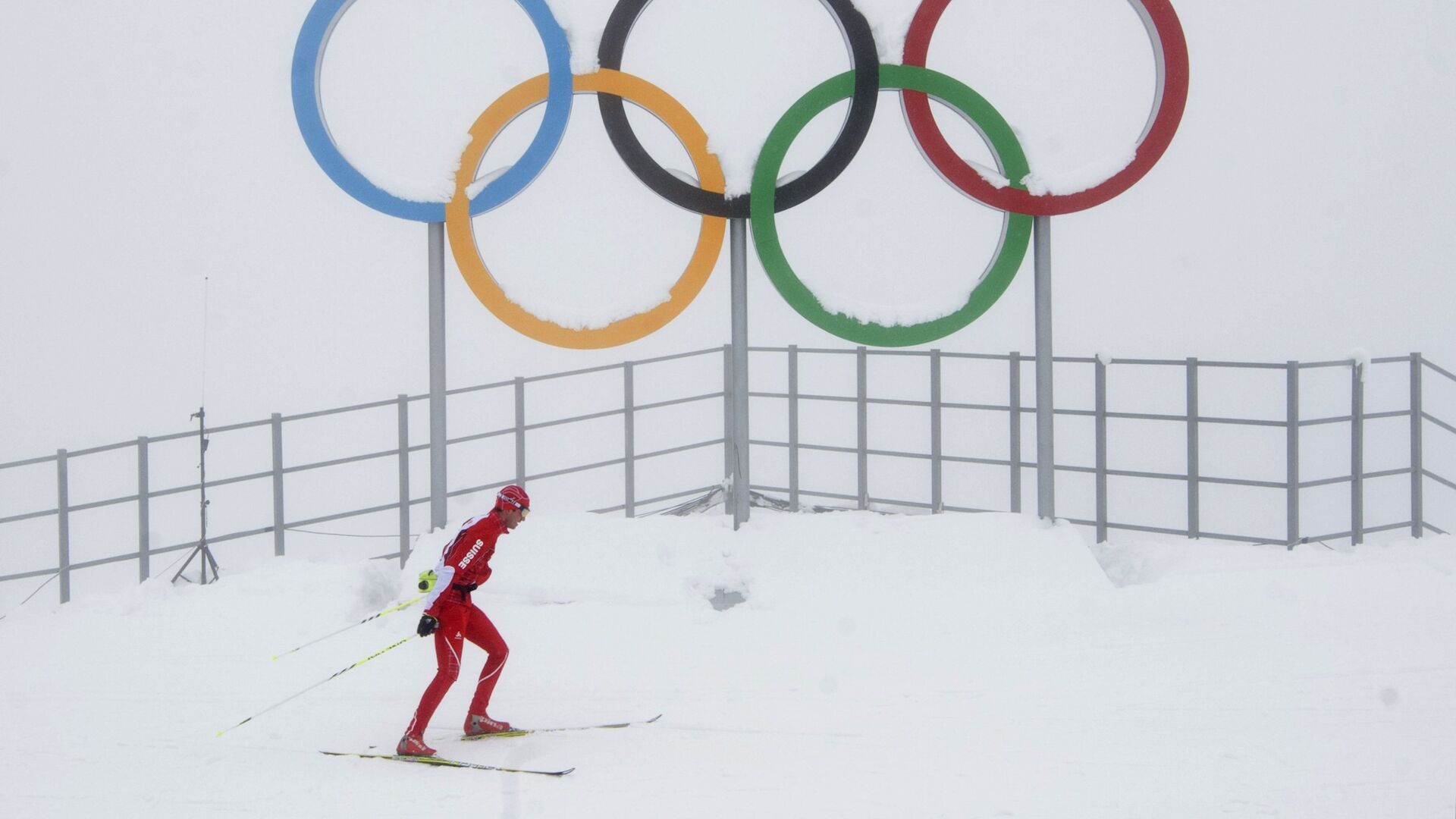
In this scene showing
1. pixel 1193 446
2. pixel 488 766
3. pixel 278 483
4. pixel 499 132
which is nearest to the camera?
pixel 488 766

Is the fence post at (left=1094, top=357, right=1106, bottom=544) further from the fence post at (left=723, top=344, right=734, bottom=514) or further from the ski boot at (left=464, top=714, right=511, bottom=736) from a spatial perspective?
the ski boot at (left=464, top=714, right=511, bottom=736)

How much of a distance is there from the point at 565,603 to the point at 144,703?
8.91 feet

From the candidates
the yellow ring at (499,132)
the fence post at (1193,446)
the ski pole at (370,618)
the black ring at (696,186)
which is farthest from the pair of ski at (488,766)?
the fence post at (1193,446)

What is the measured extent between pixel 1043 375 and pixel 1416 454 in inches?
138

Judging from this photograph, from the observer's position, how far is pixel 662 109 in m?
8.23

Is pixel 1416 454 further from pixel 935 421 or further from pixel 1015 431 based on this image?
pixel 935 421

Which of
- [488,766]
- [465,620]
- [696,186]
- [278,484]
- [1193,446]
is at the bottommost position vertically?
[488,766]

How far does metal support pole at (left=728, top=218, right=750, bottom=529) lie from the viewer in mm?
8594

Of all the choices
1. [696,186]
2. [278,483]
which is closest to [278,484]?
[278,483]

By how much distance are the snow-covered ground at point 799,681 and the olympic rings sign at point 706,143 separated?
6.52ft

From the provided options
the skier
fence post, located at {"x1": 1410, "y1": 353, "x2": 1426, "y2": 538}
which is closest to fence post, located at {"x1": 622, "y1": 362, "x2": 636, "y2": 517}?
the skier

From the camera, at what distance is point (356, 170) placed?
26.6ft

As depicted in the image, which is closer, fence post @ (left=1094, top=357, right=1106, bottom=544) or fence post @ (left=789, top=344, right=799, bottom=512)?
fence post @ (left=1094, top=357, right=1106, bottom=544)

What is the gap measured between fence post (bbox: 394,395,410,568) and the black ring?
277cm
